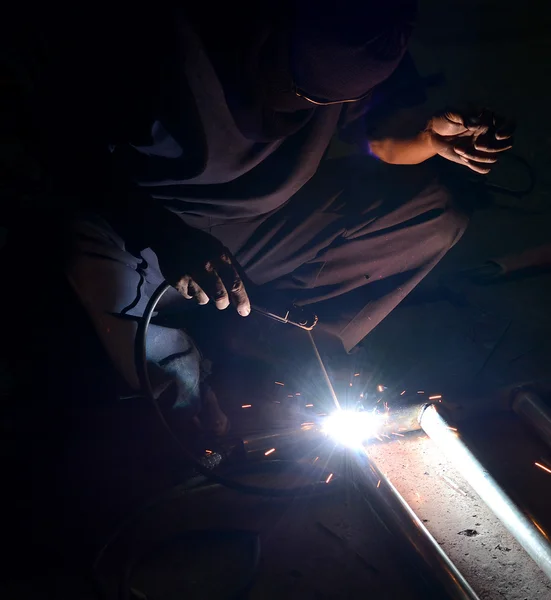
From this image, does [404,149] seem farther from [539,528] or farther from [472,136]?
[539,528]

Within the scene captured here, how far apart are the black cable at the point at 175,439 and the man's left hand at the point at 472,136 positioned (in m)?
1.31

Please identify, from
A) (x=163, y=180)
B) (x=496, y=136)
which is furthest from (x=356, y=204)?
(x=163, y=180)

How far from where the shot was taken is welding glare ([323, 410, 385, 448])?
2148mm

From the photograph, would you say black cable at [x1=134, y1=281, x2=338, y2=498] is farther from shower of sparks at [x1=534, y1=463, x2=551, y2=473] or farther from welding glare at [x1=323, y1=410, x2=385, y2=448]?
shower of sparks at [x1=534, y1=463, x2=551, y2=473]

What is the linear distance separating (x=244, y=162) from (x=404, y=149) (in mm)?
788

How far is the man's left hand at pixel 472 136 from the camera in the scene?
167cm

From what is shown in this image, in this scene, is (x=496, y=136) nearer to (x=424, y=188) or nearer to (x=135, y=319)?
(x=424, y=188)

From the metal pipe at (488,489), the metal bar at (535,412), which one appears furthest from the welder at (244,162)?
the metal bar at (535,412)

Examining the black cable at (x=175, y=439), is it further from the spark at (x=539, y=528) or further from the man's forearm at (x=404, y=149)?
the man's forearm at (x=404, y=149)

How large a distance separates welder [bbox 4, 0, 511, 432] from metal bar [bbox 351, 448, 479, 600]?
670 millimetres

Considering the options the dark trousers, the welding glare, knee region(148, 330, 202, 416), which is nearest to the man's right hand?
the dark trousers

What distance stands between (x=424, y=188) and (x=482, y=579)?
165 cm

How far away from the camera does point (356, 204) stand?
2.11m

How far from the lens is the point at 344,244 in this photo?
2.14m
